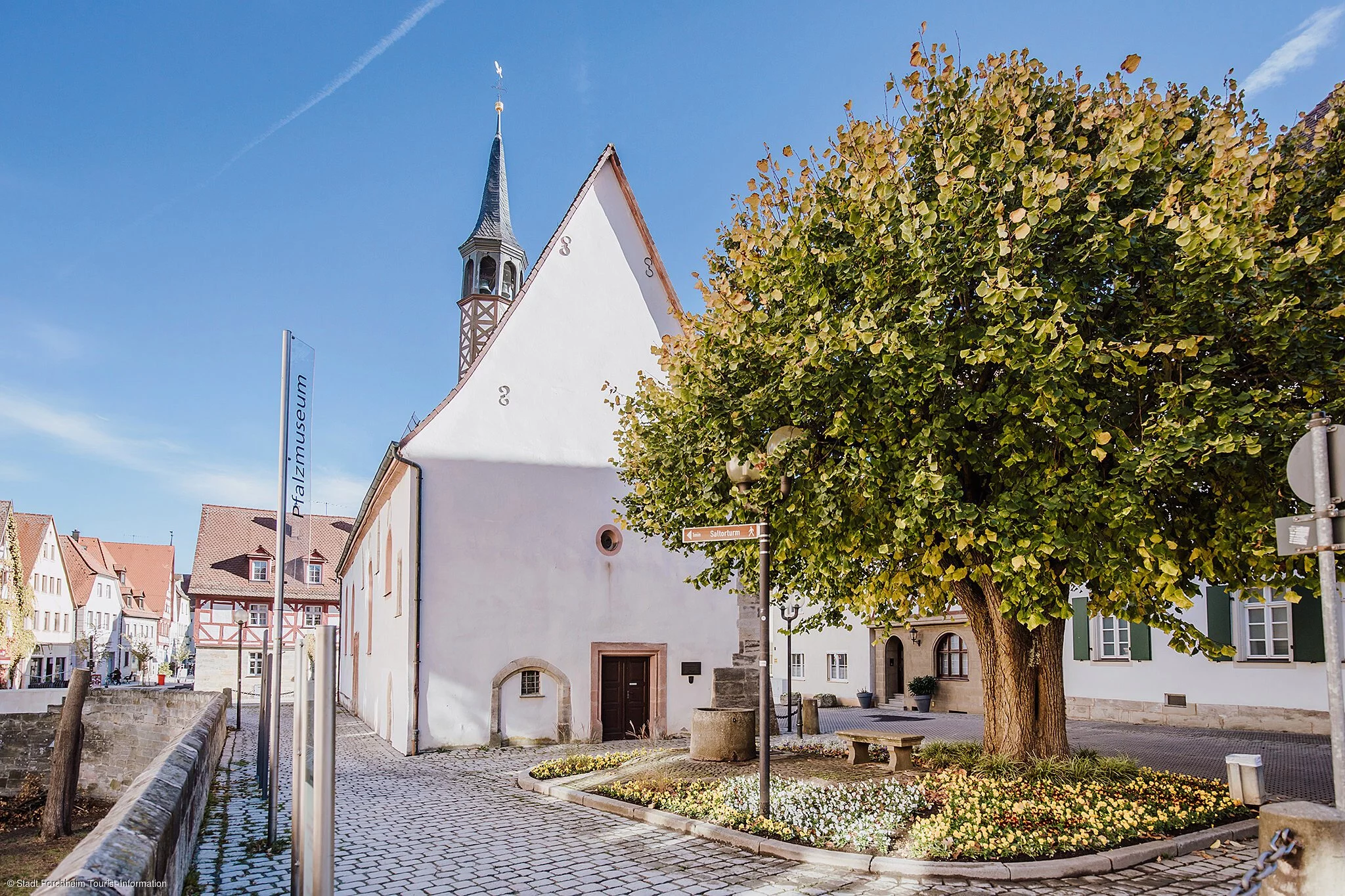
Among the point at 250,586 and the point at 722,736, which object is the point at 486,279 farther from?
the point at 250,586

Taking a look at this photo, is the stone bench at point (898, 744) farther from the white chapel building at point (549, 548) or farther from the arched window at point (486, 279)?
the arched window at point (486, 279)

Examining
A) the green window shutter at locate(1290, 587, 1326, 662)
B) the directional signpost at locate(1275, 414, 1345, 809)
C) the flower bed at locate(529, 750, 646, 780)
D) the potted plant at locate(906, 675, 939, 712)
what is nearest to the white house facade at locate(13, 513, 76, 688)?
the potted plant at locate(906, 675, 939, 712)

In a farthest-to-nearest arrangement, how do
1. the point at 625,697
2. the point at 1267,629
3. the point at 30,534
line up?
the point at 30,534 < the point at 1267,629 < the point at 625,697

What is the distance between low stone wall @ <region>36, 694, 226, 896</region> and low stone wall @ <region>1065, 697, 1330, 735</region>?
15940mm

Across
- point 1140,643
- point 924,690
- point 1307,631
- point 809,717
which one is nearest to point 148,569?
point 924,690

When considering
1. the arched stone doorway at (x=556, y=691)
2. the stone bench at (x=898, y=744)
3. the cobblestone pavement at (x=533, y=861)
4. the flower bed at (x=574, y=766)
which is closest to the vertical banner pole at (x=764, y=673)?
the cobblestone pavement at (x=533, y=861)

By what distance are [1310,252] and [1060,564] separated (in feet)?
12.6

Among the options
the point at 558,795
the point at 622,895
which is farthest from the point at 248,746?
the point at 622,895

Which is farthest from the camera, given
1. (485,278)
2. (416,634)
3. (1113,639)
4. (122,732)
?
(485,278)

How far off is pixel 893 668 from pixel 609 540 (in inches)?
680

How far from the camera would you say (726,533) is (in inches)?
387

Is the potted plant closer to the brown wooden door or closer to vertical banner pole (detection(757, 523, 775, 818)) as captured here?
the brown wooden door

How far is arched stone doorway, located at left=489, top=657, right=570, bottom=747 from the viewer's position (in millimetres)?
17656

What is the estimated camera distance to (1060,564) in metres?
10.0
